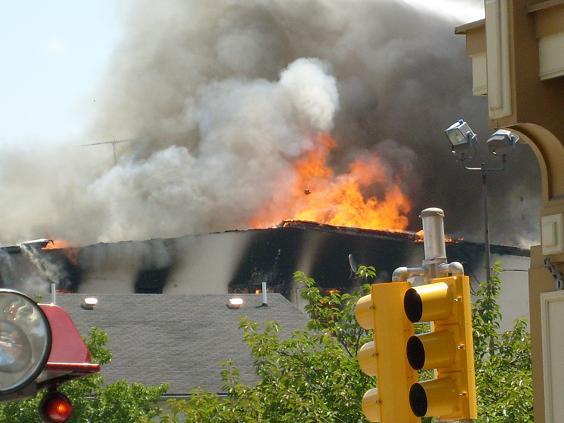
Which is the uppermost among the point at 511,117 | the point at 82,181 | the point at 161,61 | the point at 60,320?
the point at 161,61

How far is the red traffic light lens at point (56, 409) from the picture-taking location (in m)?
5.33

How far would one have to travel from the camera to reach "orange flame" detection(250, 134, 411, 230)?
215ft

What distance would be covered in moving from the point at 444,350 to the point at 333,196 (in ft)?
194

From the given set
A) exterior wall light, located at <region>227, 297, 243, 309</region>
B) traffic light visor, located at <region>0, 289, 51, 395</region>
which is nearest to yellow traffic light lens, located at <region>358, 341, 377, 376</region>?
traffic light visor, located at <region>0, 289, 51, 395</region>

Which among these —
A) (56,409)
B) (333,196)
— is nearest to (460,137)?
(56,409)

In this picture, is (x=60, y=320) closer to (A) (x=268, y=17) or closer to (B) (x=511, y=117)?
(B) (x=511, y=117)

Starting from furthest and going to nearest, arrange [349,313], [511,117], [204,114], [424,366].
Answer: [204,114]
[349,313]
[511,117]
[424,366]

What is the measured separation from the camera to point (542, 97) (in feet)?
34.1

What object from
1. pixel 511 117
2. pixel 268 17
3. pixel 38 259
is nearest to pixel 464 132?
pixel 511 117

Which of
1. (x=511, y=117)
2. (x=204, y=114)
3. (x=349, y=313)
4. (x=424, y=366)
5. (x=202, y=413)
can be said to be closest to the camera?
(x=424, y=366)

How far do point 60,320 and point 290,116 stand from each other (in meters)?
61.5

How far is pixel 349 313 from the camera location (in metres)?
26.2

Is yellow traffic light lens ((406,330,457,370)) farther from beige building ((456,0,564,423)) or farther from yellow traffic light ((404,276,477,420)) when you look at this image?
beige building ((456,0,564,423))

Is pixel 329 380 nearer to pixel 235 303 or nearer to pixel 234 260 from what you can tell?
pixel 235 303
